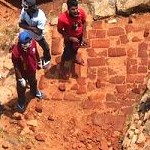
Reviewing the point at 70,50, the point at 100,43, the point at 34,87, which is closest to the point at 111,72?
the point at 100,43

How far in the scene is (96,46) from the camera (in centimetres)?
885

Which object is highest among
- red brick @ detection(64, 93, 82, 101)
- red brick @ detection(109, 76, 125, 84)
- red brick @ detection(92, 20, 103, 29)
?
red brick @ detection(92, 20, 103, 29)

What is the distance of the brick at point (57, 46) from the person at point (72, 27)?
1.59 feet

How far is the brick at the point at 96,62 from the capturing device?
8586 millimetres

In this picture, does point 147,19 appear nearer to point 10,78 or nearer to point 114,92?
point 114,92

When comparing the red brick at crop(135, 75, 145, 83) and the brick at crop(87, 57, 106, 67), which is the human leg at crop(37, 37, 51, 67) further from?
the red brick at crop(135, 75, 145, 83)

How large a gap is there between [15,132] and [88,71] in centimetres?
169

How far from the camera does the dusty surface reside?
24.8ft

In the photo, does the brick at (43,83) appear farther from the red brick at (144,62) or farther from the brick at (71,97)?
the red brick at (144,62)

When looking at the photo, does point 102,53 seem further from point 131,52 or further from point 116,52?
point 131,52

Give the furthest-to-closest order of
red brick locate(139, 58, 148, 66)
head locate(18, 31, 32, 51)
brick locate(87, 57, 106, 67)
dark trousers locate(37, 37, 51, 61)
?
brick locate(87, 57, 106, 67) < red brick locate(139, 58, 148, 66) < dark trousers locate(37, 37, 51, 61) < head locate(18, 31, 32, 51)

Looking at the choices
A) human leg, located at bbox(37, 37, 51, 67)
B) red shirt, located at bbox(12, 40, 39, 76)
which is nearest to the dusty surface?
human leg, located at bbox(37, 37, 51, 67)

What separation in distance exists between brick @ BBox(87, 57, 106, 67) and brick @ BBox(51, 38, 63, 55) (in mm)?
594

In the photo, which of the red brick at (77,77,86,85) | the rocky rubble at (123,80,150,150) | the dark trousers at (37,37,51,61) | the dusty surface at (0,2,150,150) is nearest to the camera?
the rocky rubble at (123,80,150,150)
